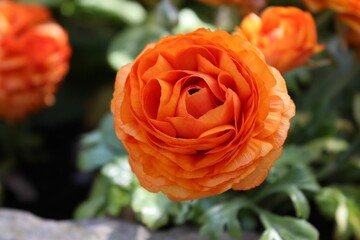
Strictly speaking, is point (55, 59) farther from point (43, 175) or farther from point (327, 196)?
point (327, 196)

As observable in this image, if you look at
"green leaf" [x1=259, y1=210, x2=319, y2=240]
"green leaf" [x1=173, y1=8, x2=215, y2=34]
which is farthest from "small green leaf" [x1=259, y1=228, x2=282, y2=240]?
"green leaf" [x1=173, y1=8, x2=215, y2=34]

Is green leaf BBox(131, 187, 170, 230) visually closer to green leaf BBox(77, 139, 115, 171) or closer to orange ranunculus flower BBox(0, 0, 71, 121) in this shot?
green leaf BBox(77, 139, 115, 171)

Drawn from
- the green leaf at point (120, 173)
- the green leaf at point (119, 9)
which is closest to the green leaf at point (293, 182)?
the green leaf at point (120, 173)

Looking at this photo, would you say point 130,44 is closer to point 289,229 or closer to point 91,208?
point 91,208

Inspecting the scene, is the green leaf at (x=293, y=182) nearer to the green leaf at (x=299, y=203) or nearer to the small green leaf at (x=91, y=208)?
Answer: the green leaf at (x=299, y=203)

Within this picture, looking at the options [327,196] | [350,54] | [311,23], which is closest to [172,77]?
[311,23]

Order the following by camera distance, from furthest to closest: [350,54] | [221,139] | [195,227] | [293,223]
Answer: [350,54] < [195,227] < [293,223] < [221,139]

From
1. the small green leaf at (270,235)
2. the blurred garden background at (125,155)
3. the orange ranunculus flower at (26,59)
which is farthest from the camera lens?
the orange ranunculus flower at (26,59)
